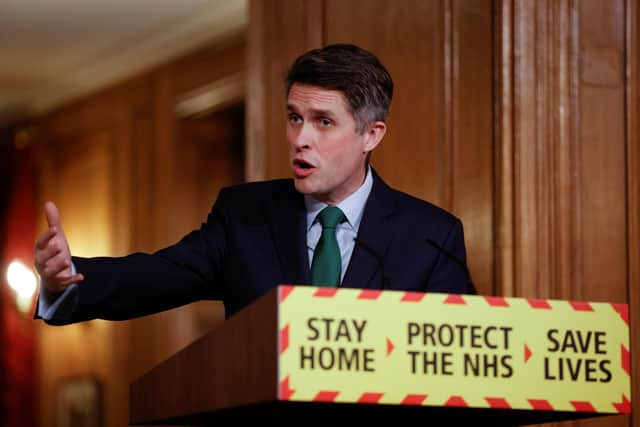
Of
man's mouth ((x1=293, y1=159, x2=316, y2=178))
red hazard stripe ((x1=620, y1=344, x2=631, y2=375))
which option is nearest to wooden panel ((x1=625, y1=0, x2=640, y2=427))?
man's mouth ((x1=293, y1=159, x2=316, y2=178))

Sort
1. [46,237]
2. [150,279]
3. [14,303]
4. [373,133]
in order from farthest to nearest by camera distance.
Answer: [14,303] < [373,133] < [150,279] < [46,237]

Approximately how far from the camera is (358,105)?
2.66 meters

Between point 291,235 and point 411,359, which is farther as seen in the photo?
point 291,235

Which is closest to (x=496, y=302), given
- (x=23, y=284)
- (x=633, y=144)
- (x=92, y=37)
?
(x=633, y=144)

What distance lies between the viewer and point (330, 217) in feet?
8.55

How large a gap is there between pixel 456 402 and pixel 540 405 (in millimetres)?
146

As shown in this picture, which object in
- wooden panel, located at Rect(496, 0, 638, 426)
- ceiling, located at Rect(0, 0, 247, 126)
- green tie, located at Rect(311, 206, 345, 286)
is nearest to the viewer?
green tie, located at Rect(311, 206, 345, 286)

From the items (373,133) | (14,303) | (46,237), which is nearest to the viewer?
(46,237)

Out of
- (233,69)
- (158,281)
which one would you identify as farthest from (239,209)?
(233,69)

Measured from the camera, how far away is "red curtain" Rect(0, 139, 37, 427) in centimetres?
1004

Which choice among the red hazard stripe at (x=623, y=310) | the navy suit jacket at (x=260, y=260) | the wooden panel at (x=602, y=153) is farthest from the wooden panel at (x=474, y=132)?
the red hazard stripe at (x=623, y=310)

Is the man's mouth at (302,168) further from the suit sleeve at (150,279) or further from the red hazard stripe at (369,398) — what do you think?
the red hazard stripe at (369,398)

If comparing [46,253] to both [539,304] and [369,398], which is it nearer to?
[369,398]

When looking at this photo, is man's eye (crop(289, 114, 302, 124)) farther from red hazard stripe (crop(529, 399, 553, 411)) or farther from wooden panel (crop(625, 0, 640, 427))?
wooden panel (crop(625, 0, 640, 427))
